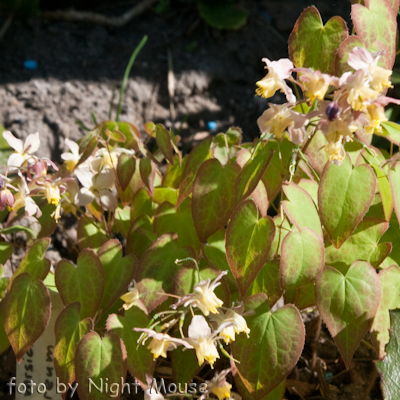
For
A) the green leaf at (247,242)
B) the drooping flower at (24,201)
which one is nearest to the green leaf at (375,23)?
the green leaf at (247,242)

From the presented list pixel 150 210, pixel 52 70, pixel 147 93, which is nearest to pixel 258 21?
pixel 147 93

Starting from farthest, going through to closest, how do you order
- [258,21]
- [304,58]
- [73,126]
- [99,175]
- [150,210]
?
[258,21]
[73,126]
[150,210]
[99,175]
[304,58]

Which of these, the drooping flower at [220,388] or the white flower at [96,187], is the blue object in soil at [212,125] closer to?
the white flower at [96,187]

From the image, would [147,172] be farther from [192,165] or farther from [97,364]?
[97,364]

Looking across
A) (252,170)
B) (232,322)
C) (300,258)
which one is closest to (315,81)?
(252,170)

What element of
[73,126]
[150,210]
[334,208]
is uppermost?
[334,208]

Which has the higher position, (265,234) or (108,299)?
(265,234)

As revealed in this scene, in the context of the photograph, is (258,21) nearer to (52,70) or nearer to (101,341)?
(52,70)
